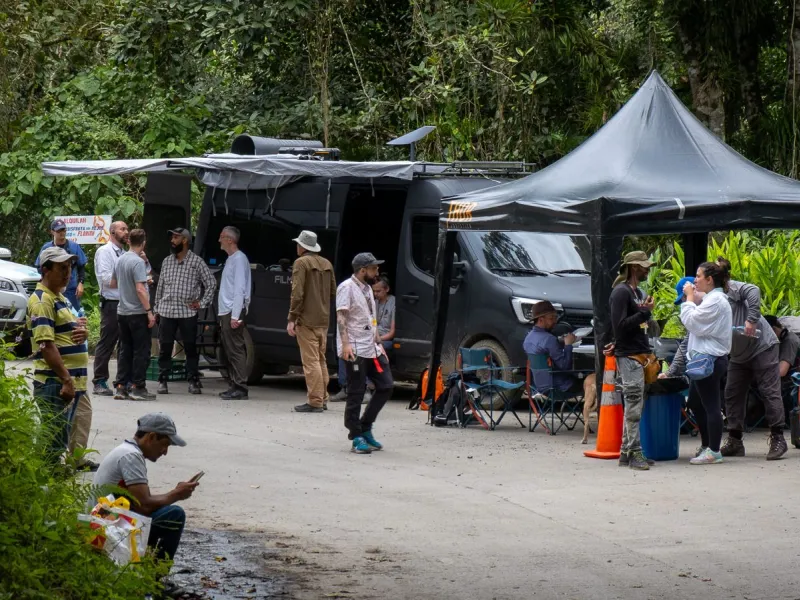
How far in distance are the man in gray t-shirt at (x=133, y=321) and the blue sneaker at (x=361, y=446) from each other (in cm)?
406

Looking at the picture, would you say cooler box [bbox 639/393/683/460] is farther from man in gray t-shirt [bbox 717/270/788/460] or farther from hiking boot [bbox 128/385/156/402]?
hiking boot [bbox 128/385/156/402]


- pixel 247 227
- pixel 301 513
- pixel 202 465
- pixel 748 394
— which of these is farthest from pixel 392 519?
pixel 247 227

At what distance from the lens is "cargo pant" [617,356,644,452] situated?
11453 mm

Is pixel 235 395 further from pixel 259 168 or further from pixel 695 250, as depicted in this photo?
pixel 695 250

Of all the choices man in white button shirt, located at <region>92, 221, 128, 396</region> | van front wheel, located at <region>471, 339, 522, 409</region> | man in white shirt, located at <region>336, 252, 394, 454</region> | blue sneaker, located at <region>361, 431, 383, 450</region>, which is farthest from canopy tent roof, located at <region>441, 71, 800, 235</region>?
man in white button shirt, located at <region>92, 221, 128, 396</region>

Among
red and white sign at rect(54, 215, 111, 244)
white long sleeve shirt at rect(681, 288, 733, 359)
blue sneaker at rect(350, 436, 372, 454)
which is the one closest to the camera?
white long sleeve shirt at rect(681, 288, 733, 359)

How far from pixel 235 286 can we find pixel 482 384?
3597mm

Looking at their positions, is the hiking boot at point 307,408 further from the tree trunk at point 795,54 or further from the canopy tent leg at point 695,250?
the tree trunk at point 795,54

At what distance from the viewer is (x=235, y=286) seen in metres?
16.2

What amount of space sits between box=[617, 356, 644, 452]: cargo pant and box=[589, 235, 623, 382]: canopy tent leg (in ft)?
2.32

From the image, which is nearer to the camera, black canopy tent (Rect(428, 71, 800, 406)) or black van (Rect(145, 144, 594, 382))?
black canopy tent (Rect(428, 71, 800, 406))

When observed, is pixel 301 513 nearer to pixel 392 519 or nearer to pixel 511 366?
pixel 392 519

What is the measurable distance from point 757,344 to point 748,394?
4.25 feet

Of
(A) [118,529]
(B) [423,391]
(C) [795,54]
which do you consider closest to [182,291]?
(B) [423,391]
